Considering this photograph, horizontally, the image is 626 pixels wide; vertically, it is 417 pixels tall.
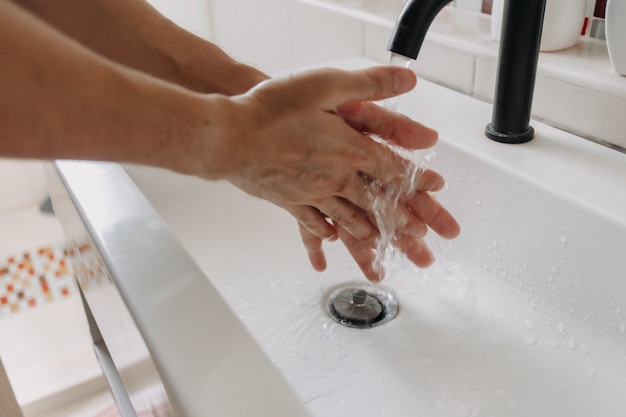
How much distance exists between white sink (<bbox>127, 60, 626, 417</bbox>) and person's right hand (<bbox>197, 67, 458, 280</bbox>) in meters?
0.06

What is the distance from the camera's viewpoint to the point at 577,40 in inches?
23.5

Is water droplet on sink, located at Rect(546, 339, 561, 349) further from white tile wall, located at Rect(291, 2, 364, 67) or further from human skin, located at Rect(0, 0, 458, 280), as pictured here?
white tile wall, located at Rect(291, 2, 364, 67)

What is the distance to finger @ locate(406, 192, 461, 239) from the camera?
495mm

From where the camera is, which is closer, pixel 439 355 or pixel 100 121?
pixel 100 121

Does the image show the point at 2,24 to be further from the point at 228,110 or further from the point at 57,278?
the point at 57,278

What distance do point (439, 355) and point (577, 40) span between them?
0.34 meters

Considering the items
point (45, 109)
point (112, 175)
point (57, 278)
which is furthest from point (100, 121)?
point (57, 278)

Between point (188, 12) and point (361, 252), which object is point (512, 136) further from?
point (188, 12)

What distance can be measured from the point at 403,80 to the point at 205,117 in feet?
0.52

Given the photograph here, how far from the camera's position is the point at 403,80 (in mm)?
420

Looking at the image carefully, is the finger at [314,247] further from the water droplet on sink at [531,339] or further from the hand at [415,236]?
the water droplet on sink at [531,339]

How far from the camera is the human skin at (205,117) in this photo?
0.27 meters

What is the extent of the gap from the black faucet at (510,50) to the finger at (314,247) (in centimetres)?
17

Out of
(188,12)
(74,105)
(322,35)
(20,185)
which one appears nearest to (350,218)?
(74,105)
